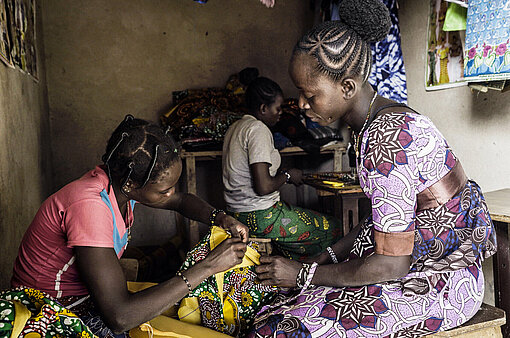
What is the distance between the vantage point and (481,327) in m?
1.67

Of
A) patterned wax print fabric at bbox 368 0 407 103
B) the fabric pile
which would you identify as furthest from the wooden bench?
the fabric pile

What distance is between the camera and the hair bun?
5.35 ft

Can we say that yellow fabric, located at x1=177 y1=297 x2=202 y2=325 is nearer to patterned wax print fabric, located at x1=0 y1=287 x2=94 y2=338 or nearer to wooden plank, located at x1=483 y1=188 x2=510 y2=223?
patterned wax print fabric, located at x1=0 y1=287 x2=94 y2=338

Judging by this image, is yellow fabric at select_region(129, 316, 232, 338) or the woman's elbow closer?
the woman's elbow

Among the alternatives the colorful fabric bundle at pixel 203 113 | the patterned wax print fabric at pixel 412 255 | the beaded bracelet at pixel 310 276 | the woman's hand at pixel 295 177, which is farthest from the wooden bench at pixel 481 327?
the colorful fabric bundle at pixel 203 113

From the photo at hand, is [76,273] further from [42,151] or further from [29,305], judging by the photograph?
[42,151]

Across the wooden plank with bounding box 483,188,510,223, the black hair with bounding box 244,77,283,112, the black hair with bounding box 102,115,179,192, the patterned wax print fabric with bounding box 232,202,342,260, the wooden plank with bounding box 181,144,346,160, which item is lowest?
the patterned wax print fabric with bounding box 232,202,342,260

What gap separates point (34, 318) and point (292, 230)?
233 cm

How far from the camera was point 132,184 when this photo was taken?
172 cm

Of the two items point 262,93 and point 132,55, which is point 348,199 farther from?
point 132,55

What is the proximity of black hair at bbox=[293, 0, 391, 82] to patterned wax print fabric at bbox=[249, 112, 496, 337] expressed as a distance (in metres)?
0.25

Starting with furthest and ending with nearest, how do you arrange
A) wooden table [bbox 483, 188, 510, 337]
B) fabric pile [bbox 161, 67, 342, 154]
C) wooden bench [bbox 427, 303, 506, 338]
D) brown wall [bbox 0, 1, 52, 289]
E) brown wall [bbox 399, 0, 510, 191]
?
fabric pile [bbox 161, 67, 342, 154] → brown wall [bbox 399, 0, 510, 191] → brown wall [bbox 0, 1, 52, 289] → wooden table [bbox 483, 188, 510, 337] → wooden bench [bbox 427, 303, 506, 338]

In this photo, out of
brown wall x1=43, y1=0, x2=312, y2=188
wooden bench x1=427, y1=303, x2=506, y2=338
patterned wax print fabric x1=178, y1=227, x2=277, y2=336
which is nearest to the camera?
wooden bench x1=427, y1=303, x2=506, y2=338

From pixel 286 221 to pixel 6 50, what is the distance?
219cm
